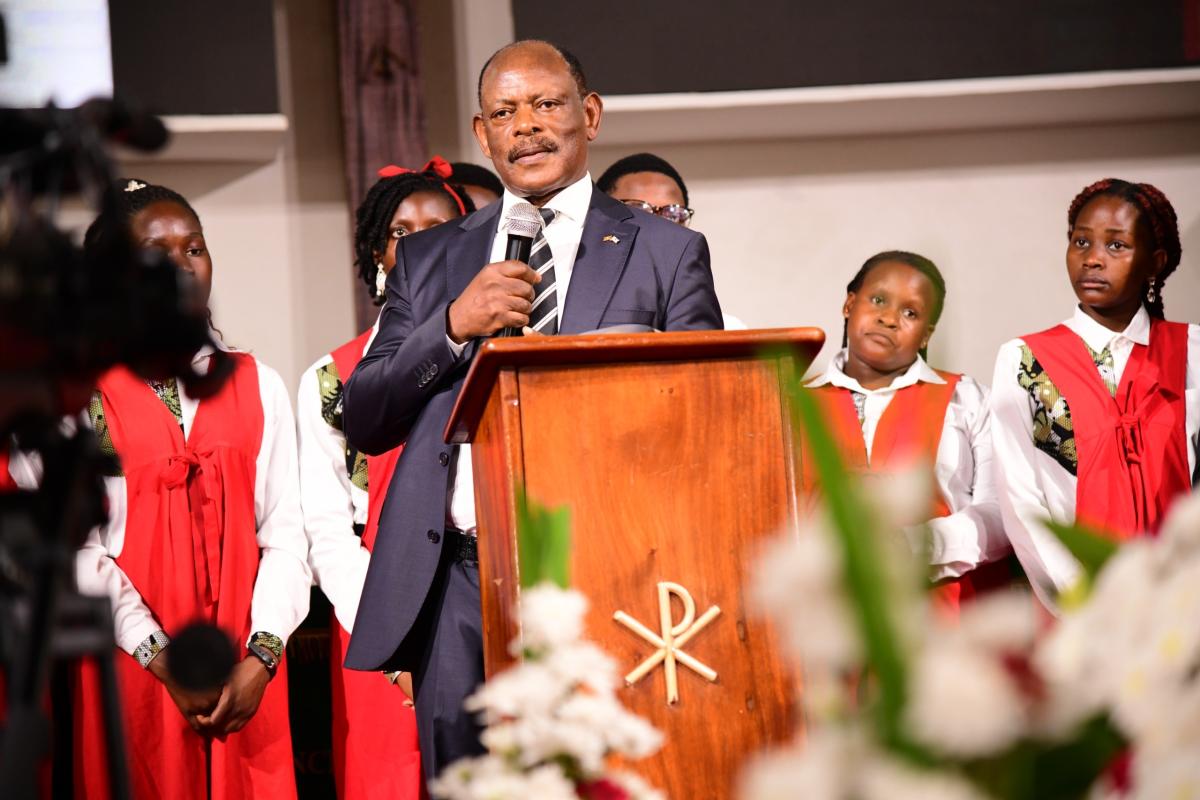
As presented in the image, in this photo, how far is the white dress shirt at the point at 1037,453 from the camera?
11.3ft

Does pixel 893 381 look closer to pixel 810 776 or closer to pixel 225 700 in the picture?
pixel 225 700

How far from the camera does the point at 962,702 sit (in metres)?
0.58

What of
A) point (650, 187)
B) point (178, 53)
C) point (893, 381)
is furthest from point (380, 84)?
point (893, 381)

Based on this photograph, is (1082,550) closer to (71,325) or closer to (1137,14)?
(71,325)

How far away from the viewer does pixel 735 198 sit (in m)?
5.40

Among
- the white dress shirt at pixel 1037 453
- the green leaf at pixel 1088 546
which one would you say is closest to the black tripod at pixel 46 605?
the green leaf at pixel 1088 546

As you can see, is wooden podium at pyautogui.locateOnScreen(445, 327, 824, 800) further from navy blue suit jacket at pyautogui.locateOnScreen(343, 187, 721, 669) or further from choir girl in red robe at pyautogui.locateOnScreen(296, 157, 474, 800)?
choir girl in red robe at pyautogui.locateOnScreen(296, 157, 474, 800)

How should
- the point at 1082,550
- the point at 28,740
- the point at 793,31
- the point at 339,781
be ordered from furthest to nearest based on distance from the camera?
the point at 793,31 < the point at 339,781 < the point at 28,740 < the point at 1082,550

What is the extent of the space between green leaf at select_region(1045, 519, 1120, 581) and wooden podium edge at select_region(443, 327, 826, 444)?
→ 1.01 m

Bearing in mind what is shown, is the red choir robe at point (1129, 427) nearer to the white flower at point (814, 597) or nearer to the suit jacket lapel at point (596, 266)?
the suit jacket lapel at point (596, 266)

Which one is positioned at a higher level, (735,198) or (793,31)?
(793,31)

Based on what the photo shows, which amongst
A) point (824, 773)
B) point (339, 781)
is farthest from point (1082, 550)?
point (339, 781)

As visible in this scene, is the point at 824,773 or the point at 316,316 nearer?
the point at 824,773

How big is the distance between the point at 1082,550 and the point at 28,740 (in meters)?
0.69
